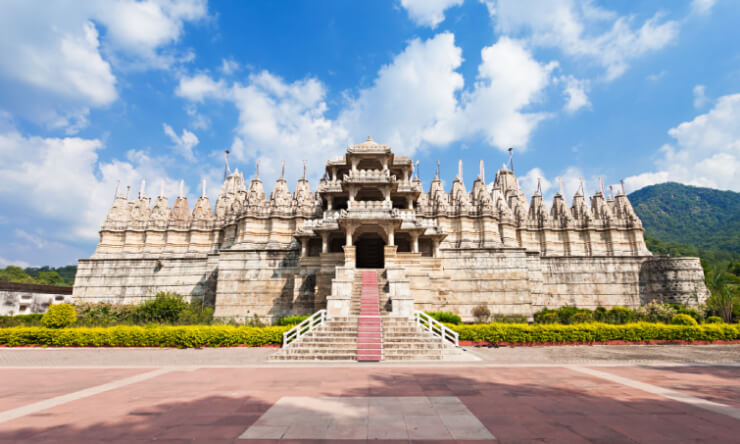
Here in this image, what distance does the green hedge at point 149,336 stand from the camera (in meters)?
17.2

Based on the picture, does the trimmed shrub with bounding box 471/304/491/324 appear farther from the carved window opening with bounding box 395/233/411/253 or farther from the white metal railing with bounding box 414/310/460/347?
the white metal railing with bounding box 414/310/460/347

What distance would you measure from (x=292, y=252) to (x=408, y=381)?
2184 centimetres

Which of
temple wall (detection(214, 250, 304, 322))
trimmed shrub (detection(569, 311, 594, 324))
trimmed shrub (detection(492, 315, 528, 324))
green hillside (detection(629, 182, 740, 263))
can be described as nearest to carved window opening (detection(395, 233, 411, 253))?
trimmed shrub (detection(492, 315, 528, 324))

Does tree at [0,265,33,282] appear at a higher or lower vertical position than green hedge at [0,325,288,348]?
higher

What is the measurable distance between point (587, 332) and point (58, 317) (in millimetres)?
28924

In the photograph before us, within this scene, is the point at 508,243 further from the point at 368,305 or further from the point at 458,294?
the point at 368,305

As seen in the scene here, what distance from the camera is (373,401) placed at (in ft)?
25.2

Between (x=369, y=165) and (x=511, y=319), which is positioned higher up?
(x=369, y=165)

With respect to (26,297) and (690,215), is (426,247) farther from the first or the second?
(690,215)

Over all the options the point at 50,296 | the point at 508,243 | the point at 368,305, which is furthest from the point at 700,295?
the point at 50,296

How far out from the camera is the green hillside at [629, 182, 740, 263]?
124 metres

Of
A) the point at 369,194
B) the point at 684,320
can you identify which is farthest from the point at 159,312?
the point at 684,320

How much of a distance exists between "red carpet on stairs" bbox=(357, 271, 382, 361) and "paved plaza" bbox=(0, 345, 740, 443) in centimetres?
134

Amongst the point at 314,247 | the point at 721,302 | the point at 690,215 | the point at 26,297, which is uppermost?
the point at 690,215
